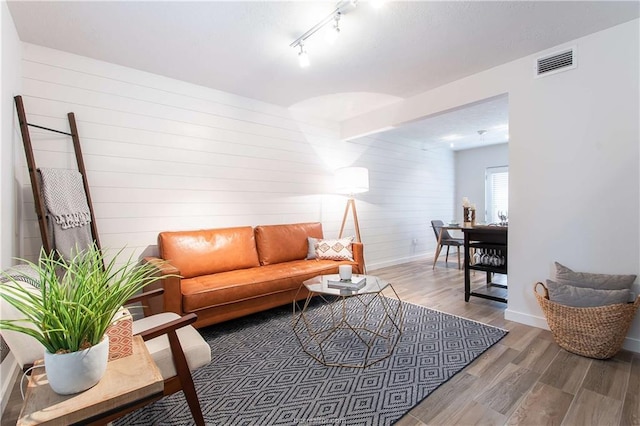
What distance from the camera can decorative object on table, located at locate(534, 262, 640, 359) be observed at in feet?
6.69

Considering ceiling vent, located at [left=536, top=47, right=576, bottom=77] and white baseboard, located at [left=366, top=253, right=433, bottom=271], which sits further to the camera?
white baseboard, located at [left=366, top=253, right=433, bottom=271]

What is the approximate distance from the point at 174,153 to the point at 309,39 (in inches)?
71.4

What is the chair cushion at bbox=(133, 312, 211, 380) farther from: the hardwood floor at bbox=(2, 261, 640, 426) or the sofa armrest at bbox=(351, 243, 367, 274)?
the sofa armrest at bbox=(351, 243, 367, 274)

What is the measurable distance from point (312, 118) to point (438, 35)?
2.25 meters

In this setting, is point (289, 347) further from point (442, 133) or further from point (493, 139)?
point (493, 139)

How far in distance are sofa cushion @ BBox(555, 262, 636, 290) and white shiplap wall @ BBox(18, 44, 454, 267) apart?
2839mm

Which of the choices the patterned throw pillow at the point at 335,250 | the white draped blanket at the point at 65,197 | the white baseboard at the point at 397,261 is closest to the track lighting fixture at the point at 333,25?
the patterned throw pillow at the point at 335,250

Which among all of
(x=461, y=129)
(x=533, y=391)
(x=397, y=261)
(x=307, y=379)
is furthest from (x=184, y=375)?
(x=461, y=129)

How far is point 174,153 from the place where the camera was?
10.6ft

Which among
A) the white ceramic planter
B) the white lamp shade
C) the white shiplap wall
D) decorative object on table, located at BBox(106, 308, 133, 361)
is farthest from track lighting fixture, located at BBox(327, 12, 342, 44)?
the white ceramic planter

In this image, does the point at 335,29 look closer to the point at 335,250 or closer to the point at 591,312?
the point at 335,250

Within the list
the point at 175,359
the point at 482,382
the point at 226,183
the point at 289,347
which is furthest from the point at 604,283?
the point at 226,183

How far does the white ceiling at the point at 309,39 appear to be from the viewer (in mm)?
2115

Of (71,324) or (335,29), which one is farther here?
(335,29)
